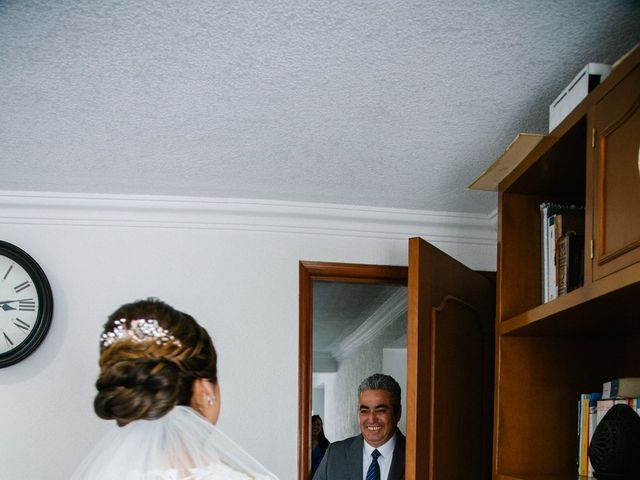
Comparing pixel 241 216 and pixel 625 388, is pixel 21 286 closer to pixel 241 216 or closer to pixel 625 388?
pixel 241 216

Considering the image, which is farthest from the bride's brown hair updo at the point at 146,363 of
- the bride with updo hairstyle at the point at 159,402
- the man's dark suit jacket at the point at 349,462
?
the man's dark suit jacket at the point at 349,462

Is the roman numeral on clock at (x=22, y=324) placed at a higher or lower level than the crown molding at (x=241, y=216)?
lower

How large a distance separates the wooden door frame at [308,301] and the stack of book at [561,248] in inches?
43.2

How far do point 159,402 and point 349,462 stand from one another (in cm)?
187

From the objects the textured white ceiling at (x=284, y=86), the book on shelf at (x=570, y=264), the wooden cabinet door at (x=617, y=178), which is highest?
the textured white ceiling at (x=284, y=86)

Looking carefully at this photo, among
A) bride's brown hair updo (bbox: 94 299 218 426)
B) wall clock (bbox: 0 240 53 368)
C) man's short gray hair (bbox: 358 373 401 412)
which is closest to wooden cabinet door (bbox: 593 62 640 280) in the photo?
bride's brown hair updo (bbox: 94 299 218 426)

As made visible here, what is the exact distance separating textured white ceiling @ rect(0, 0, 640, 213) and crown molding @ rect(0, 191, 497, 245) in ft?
0.58

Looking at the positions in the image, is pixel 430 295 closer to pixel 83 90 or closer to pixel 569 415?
pixel 569 415

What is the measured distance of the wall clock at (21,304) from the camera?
295cm

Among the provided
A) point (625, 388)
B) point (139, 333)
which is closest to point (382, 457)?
point (625, 388)

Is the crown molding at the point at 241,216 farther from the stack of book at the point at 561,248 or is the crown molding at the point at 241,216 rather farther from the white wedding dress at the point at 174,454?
the white wedding dress at the point at 174,454

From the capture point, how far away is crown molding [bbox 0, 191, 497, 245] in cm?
308

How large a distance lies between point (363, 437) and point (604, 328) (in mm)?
1630

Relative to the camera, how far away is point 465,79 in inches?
75.1
